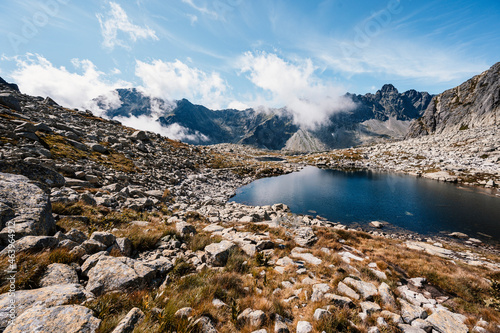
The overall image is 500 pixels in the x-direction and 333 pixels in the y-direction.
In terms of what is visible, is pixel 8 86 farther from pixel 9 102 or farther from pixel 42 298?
pixel 42 298

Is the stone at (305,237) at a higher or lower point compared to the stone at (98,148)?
lower

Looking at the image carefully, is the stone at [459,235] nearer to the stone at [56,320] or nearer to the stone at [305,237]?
the stone at [305,237]

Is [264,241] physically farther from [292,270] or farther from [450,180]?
[450,180]

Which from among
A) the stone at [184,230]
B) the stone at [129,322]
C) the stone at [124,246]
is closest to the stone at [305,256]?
the stone at [184,230]

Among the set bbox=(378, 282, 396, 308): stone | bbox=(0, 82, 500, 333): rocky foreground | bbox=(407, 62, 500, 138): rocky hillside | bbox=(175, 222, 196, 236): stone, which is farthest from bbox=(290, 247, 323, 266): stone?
bbox=(407, 62, 500, 138): rocky hillside

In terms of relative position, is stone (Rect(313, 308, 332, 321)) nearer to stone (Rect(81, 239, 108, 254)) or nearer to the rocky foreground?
the rocky foreground

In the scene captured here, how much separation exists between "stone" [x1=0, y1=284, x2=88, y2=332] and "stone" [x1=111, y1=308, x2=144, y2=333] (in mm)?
1287

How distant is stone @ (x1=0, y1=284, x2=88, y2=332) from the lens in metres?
3.54

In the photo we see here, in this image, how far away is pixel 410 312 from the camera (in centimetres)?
777

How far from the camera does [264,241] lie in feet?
42.6

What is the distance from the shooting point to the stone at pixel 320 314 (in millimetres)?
6102

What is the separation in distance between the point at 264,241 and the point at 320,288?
5453 millimetres

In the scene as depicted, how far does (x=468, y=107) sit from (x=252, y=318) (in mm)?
217423

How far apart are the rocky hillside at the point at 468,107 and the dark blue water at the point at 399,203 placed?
119 metres
